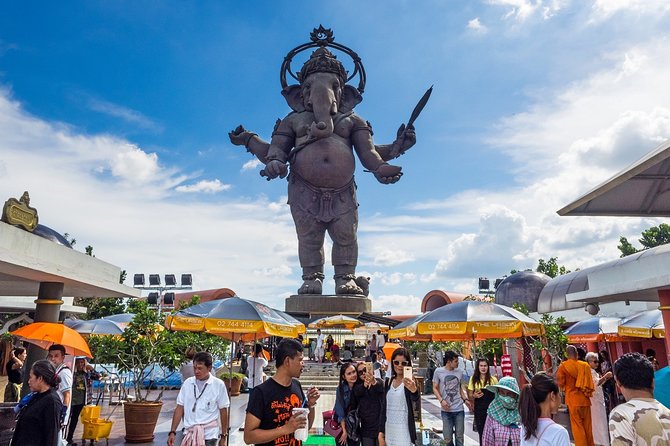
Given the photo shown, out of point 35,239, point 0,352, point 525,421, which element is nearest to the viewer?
point 525,421

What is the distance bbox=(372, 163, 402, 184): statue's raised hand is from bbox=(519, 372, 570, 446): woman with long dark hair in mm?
15537

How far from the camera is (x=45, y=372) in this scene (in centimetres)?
382

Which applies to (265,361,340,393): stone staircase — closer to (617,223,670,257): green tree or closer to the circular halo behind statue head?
the circular halo behind statue head

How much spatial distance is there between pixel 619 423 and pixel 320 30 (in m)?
19.9

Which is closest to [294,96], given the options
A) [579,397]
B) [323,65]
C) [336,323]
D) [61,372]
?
[323,65]

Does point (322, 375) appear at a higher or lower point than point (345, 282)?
lower

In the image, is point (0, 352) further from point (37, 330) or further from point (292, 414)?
point (292, 414)

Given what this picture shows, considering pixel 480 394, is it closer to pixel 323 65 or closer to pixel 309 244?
pixel 309 244

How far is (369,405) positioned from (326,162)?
45.8 ft

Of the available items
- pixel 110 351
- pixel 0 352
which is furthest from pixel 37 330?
pixel 0 352

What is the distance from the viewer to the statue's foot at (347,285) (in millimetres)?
18656

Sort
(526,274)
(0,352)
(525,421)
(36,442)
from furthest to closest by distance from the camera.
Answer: (526,274) < (0,352) < (36,442) < (525,421)

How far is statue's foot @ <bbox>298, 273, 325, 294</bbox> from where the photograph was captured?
733 inches

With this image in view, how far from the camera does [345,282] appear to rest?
18984mm
